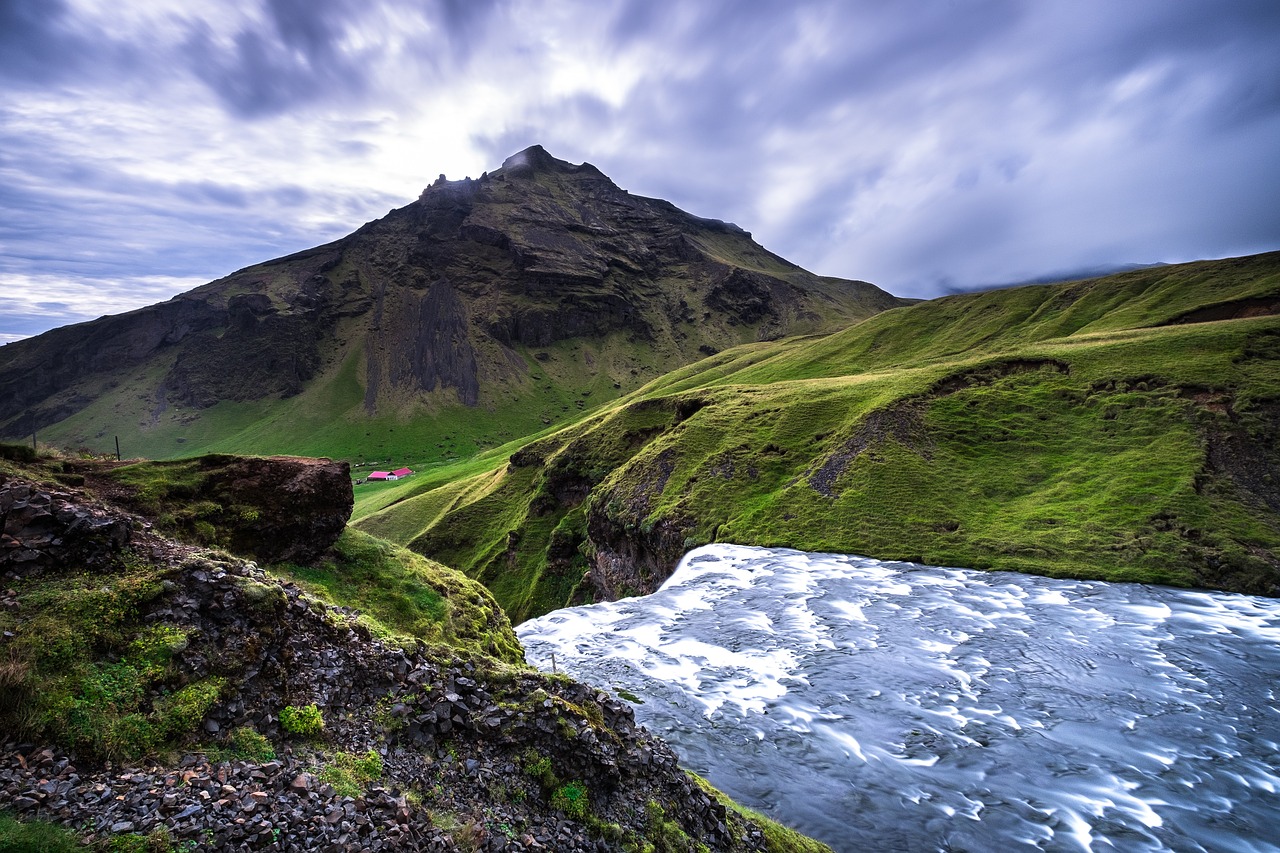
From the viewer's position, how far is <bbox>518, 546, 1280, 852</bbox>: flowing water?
16406 mm

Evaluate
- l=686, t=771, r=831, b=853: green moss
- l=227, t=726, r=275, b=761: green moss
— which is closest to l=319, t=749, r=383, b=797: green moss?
l=227, t=726, r=275, b=761: green moss

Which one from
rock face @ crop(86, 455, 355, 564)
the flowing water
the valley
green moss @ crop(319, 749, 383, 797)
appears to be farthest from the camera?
rock face @ crop(86, 455, 355, 564)

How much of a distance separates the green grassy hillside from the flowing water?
5509 millimetres

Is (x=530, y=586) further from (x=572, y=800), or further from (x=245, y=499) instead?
(x=572, y=800)

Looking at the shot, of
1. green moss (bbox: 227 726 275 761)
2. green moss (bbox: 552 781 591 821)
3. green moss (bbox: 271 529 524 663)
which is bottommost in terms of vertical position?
green moss (bbox: 552 781 591 821)

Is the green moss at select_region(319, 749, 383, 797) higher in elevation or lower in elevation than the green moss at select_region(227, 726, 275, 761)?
lower

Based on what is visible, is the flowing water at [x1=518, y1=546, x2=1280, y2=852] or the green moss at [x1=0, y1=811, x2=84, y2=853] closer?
the green moss at [x1=0, y1=811, x2=84, y2=853]

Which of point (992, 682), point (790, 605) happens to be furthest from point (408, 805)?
point (790, 605)

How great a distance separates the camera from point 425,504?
96812 millimetres

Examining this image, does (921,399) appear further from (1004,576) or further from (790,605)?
(790,605)

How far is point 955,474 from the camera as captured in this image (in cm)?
4759

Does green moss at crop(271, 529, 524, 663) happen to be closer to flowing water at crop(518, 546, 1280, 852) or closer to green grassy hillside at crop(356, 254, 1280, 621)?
flowing water at crop(518, 546, 1280, 852)

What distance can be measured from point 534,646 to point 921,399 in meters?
46.1

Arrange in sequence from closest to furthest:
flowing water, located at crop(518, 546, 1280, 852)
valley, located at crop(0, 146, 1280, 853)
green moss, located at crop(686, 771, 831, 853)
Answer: valley, located at crop(0, 146, 1280, 853), green moss, located at crop(686, 771, 831, 853), flowing water, located at crop(518, 546, 1280, 852)
